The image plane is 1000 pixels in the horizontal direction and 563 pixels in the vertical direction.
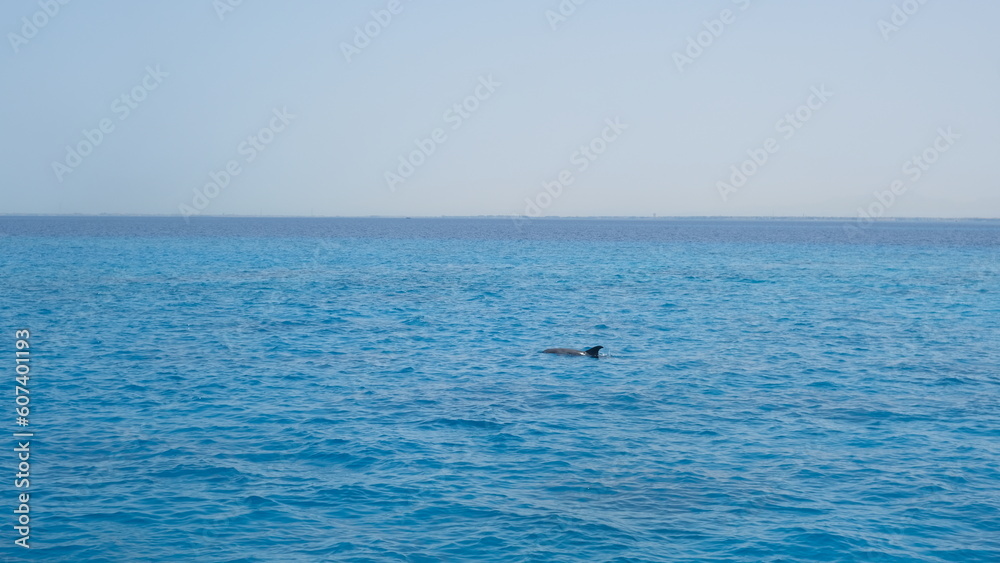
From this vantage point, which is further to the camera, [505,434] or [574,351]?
[574,351]

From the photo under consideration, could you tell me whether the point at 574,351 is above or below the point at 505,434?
above

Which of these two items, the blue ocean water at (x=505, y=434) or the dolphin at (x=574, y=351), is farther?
the dolphin at (x=574, y=351)

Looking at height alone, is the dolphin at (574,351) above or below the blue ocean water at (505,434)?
above

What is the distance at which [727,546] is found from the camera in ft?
40.8

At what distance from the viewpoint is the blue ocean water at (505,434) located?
12.8 metres

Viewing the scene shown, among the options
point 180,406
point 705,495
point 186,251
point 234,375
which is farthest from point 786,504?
point 186,251

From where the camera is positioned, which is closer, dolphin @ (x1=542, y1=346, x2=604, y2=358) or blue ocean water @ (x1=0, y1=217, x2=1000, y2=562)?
blue ocean water @ (x1=0, y1=217, x2=1000, y2=562)

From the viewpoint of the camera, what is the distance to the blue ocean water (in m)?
12.8

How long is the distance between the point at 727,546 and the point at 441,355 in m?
18.1

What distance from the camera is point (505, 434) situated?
18.5m

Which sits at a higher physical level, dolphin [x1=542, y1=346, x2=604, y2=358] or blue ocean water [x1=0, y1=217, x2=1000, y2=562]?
dolphin [x1=542, y1=346, x2=604, y2=358]

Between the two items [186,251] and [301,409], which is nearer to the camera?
[301,409]

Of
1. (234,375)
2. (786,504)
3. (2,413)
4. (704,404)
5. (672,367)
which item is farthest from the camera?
(672,367)

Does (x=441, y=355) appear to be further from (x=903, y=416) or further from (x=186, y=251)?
(x=186, y=251)
